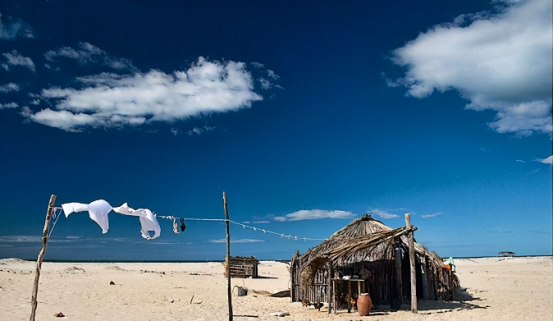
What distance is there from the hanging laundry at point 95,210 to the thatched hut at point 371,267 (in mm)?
8154

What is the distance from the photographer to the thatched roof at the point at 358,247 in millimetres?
14758

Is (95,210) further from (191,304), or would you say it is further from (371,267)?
(371,267)

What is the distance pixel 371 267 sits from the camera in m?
16.5

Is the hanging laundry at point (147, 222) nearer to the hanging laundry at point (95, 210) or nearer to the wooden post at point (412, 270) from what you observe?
the hanging laundry at point (95, 210)

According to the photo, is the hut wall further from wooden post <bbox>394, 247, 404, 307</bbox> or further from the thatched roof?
wooden post <bbox>394, 247, 404, 307</bbox>

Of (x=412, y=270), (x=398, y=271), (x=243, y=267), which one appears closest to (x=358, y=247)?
(x=412, y=270)

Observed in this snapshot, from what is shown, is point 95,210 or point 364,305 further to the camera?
point 364,305

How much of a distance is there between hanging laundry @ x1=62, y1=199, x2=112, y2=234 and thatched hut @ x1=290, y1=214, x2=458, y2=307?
8154 millimetres

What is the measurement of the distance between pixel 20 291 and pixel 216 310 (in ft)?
30.6

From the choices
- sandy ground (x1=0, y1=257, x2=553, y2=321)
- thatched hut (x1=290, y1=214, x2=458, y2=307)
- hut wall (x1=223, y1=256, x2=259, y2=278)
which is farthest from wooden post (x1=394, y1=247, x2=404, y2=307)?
hut wall (x1=223, y1=256, x2=259, y2=278)

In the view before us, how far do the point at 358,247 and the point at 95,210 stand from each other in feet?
30.2

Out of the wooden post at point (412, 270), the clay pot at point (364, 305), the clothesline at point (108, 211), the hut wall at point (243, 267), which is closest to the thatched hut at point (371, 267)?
the wooden post at point (412, 270)

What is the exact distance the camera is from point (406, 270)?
1767cm

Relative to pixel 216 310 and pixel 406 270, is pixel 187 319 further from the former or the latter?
pixel 406 270
